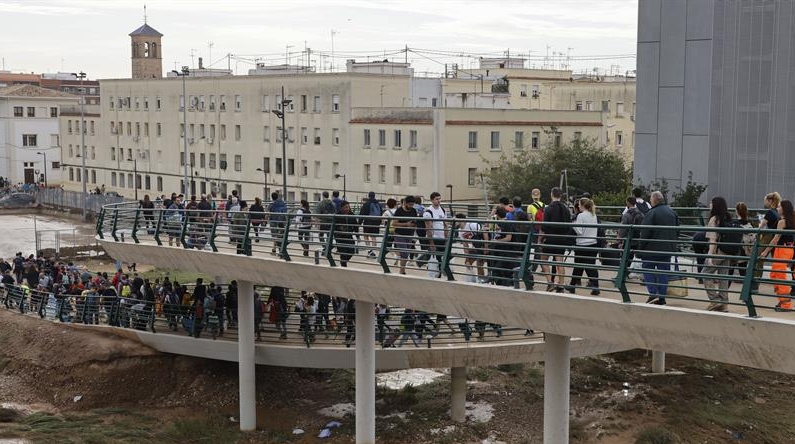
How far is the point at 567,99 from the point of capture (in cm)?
8294

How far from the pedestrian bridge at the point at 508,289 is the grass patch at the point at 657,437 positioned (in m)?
7.15

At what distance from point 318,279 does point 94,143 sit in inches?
3048

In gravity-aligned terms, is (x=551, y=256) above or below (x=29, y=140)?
below

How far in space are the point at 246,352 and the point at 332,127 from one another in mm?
42980

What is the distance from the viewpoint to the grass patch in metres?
24.6

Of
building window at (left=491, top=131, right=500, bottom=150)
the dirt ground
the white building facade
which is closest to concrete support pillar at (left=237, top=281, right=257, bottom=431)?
the dirt ground

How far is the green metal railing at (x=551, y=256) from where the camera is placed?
42.7ft

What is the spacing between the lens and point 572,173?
51.3 m

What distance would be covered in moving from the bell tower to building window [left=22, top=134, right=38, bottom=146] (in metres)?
13.1

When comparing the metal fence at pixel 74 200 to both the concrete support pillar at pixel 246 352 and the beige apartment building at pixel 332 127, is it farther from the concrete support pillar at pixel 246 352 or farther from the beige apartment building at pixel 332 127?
the concrete support pillar at pixel 246 352

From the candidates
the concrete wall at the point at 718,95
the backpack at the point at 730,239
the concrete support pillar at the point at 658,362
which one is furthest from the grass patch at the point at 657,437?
the backpack at the point at 730,239

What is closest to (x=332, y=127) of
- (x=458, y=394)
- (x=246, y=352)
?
(x=458, y=394)

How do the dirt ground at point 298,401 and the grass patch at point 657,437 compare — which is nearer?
the dirt ground at point 298,401

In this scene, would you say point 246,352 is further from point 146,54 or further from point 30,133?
point 30,133
